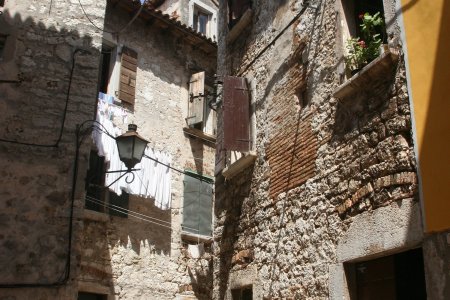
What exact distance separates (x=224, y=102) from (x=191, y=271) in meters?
5.79

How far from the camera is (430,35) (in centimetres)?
468

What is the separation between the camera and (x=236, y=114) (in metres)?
7.96

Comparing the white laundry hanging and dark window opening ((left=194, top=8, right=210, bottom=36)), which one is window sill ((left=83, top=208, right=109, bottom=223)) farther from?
Answer: dark window opening ((left=194, top=8, right=210, bottom=36))

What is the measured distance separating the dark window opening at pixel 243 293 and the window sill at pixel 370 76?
119 inches

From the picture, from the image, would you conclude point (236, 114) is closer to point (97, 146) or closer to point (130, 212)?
point (97, 146)

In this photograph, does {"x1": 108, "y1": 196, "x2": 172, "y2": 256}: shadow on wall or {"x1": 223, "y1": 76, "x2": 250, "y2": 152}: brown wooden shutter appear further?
{"x1": 108, "y1": 196, "x2": 172, "y2": 256}: shadow on wall

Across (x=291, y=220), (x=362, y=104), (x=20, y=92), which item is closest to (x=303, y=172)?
(x=291, y=220)

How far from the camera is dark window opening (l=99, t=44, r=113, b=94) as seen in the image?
12672mm

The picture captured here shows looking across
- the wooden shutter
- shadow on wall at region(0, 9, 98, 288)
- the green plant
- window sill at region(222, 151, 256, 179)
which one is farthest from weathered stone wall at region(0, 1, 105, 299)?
the green plant

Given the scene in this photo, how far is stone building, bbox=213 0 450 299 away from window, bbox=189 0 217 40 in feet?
23.7

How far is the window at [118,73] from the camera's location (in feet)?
41.0

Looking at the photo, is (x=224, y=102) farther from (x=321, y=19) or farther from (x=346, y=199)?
(x=346, y=199)

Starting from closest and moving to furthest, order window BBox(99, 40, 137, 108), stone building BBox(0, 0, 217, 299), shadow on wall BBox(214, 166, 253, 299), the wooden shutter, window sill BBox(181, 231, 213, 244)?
1. shadow on wall BBox(214, 166, 253, 299)
2. stone building BBox(0, 0, 217, 299)
3. window BBox(99, 40, 137, 108)
4. window sill BBox(181, 231, 213, 244)
5. the wooden shutter

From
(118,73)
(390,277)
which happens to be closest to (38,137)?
(118,73)
